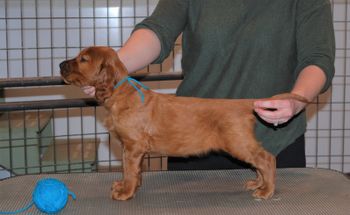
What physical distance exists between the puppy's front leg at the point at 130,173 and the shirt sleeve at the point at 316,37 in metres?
0.65

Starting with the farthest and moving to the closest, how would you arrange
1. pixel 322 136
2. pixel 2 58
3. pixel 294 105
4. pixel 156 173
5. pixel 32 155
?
1. pixel 322 136
2. pixel 2 58
3. pixel 32 155
4. pixel 156 173
5. pixel 294 105

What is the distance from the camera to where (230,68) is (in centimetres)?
207

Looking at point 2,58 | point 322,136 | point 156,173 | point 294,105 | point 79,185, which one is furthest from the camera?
point 322,136

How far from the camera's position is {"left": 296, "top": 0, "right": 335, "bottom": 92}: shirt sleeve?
1850 mm

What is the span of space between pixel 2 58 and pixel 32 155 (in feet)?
3.09

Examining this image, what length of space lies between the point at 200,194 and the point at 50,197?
0.51 metres

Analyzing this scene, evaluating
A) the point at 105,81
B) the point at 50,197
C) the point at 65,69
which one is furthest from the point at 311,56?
the point at 50,197

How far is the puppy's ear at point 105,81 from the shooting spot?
180cm

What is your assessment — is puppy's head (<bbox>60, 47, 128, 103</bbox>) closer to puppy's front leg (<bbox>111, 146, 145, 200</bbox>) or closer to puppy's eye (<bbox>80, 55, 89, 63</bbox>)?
puppy's eye (<bbox>80, 55, 89, 63</bbox>)

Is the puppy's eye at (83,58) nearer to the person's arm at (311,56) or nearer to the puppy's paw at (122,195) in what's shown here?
the puppy's paw at (122,195)

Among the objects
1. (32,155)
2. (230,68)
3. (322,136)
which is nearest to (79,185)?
(230,68)

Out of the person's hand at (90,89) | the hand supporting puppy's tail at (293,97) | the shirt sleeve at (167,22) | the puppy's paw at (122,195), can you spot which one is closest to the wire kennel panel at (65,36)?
the shirt sleeve at (167,22)

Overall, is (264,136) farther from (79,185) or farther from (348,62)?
(348,62)

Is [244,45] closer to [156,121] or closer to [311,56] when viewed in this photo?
[311,56]
